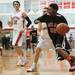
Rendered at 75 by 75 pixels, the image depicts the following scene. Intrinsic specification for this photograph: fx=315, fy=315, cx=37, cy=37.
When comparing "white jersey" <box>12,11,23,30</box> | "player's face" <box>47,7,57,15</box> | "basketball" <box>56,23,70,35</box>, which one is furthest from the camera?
"white jersey" <box>12,11,23,30</box>

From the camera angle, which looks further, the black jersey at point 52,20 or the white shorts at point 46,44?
the white shorts at point 46,44

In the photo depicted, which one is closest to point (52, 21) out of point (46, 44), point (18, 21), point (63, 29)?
point (46, 44)

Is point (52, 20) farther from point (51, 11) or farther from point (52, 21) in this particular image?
point (51, 11)

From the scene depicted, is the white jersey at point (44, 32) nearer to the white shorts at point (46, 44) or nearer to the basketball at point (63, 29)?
the white shorts at point (46, 44)

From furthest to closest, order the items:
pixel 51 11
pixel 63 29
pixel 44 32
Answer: pixel 44 32
pixel 51 11
pixel 63 29

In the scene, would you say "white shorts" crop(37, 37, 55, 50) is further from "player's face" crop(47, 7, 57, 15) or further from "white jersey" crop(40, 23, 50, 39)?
"player's face" crop(47, 7, 57, 15)

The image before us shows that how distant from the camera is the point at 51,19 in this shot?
6.44 metres

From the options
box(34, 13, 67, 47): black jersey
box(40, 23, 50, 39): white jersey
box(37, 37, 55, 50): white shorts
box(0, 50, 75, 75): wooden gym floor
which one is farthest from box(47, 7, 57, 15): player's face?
box(0, 50, 75, 75): wooden gym floor

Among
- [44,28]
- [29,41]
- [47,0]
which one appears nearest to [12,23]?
[44,28]

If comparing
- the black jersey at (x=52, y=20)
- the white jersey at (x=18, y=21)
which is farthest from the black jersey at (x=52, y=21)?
the white jersey at (x=18, y=21)

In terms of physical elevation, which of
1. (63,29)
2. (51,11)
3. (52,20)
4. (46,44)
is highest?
(51,11)

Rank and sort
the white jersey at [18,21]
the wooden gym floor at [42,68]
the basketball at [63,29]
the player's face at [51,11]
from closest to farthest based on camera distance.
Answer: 1. the basketball at [63,29]
2. the player's face at [51,11]
3. the wooden gym floor at [42,68]
4. the white jersey at [18,21]

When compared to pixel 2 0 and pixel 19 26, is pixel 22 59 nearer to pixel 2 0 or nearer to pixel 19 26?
pixel 19 26

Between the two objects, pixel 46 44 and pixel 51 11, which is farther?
pixel 46 44
